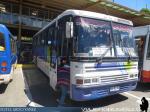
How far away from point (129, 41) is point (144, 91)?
9.38ft

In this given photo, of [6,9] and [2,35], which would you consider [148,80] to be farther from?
[6,9]

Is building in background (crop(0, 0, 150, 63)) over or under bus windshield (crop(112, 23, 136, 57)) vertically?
over

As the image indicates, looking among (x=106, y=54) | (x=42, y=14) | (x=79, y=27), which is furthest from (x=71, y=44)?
(x=42, y=14)

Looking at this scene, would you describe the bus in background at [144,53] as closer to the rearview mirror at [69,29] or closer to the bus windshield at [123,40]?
the bus windshield at [123,40]

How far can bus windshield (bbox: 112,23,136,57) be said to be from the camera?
6.96 metres

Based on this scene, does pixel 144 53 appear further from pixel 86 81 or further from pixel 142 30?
pixel 86 81

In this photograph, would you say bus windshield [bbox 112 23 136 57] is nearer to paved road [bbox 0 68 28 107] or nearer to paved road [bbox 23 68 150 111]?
paved road [bbox 23 68 150 111]

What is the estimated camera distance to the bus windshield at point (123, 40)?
6956mm

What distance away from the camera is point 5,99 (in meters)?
7.61

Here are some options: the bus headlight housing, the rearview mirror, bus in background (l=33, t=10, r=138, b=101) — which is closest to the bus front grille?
bus in background (l=33, t=10, r=138, b=101)

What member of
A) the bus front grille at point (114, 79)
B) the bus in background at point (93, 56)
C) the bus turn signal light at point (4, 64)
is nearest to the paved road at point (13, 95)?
the bus turn signal light at point (4, 64)

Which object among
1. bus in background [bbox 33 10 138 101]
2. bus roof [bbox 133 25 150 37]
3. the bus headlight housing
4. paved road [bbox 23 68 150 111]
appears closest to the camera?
the bus headlight housing

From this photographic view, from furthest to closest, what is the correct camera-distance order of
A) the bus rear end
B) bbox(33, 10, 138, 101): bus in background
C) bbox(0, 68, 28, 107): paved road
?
the bus rear end → bbox(0, 68, 28, 107): paved road → bbox(33, 10, 138, 101): bus in background

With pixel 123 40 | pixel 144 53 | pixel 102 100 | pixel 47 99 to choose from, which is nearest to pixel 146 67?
pixel 144 53
